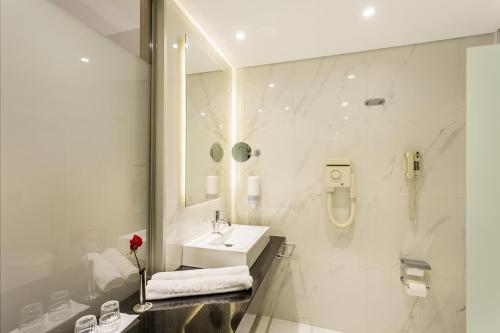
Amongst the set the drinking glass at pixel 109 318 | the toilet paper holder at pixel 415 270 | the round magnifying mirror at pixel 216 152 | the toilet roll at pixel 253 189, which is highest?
the round magnifying mirror at pixel 216 152

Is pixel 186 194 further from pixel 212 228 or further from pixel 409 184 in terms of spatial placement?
pixel 409 184

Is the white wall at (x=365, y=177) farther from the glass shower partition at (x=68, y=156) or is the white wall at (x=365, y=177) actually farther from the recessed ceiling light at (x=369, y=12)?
the glass shower partition at (x=68, y=156)

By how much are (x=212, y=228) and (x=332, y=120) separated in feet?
4.43

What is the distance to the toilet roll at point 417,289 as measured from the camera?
1.74 metres

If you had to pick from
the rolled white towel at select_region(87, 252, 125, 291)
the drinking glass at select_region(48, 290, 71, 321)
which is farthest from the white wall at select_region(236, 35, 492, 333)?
the drinking glass at select_region(48, 290, 71, 321)

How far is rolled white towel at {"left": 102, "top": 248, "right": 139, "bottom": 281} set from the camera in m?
1.11

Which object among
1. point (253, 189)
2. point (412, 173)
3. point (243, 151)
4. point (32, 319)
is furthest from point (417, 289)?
point (32, 319)

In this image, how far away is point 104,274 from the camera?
3.58 feet

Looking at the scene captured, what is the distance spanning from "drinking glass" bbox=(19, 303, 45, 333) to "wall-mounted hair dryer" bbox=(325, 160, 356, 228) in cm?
182

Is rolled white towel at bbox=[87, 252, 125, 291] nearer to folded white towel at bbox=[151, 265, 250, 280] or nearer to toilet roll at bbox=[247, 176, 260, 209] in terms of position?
folded white towel at bbox=[151, 265, 250, 280]

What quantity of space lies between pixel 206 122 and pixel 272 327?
1.87 meters

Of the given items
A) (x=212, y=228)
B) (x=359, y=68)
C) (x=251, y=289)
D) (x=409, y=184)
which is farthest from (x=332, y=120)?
(x=251, y=289)

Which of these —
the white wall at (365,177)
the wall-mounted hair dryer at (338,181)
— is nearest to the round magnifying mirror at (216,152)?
the white wall at (365,177)

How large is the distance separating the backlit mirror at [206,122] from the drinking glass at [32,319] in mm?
891
